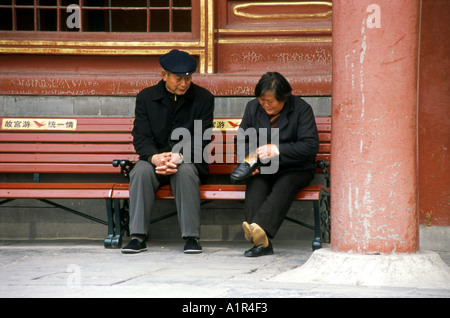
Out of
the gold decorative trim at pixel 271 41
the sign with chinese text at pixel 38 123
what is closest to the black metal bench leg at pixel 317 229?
the gold decorative trim at pixel 271 41

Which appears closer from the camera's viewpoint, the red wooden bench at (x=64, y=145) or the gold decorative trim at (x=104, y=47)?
the red wooden bench at (x=64, y=145)

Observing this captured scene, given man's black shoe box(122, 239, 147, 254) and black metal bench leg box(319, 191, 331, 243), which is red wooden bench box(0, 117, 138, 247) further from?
black metal bench leg box(319, 191, 331, 243)

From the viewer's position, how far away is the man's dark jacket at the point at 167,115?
20.2ft

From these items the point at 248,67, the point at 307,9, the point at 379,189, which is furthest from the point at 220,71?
the point at 379,189

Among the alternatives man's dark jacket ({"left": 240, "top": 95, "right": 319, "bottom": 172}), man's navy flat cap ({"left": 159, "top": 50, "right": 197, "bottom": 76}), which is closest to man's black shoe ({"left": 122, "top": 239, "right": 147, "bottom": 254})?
man's dark jacket ({"left": 240, "top": 95, "right": 319, "bottom": 172})

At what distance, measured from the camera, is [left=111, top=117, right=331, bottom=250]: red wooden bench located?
5.75 meters

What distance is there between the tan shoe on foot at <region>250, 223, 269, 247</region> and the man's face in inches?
51.4

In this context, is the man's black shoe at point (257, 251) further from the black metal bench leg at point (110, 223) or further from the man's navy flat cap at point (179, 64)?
the man's navy flat cap at point (179, 64)

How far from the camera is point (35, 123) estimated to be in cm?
664

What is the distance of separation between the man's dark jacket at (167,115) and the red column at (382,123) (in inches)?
82.6

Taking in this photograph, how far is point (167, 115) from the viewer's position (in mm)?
6156

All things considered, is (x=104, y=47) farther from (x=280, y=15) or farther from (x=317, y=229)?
(x=317, y=229)

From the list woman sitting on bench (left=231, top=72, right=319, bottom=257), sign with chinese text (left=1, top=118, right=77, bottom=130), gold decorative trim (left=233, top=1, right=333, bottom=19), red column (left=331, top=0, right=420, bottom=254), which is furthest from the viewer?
gold decorative trim (left=233, top=1, right=333, bottom=19)

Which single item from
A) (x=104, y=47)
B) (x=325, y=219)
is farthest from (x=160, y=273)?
(x=104, y=47)
